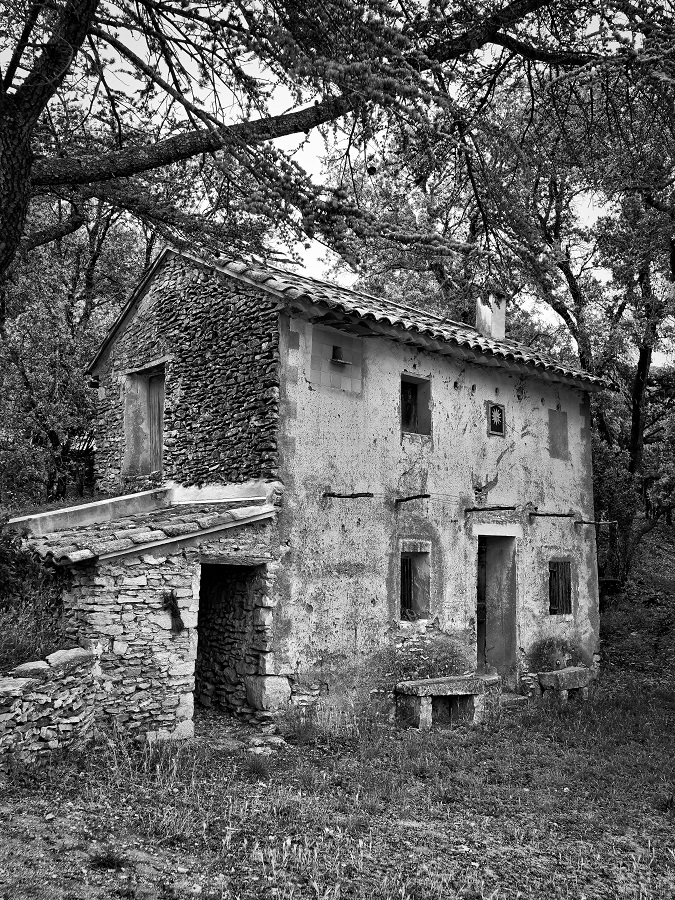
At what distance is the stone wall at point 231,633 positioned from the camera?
9.34m

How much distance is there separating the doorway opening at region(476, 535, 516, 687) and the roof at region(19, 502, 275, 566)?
16.8ft

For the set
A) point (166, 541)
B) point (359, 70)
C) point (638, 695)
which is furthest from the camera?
point (638, 695)

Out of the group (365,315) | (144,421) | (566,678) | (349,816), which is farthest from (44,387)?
(349,816)

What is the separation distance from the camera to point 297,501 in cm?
975

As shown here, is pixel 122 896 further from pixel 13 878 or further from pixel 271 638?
pixel 271 638

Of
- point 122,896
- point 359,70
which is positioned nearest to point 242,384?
point 359,70

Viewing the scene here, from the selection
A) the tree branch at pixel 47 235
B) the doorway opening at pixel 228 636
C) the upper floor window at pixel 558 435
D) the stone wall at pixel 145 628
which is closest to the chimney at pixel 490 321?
the upper floor window at pixel 558 435

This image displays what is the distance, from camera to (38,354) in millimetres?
16141

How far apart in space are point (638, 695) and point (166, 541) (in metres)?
8.62

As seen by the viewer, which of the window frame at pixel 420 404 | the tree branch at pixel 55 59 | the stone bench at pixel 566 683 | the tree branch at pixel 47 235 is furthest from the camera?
the stone bench at pixel 566 683

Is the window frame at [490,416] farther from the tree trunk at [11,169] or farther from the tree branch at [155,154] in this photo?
the tree trunk at [11,169]

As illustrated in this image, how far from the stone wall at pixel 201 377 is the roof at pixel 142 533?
76 cm

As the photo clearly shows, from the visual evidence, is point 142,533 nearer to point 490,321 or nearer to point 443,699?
point 443,699

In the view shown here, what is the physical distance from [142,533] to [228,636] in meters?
2.14
